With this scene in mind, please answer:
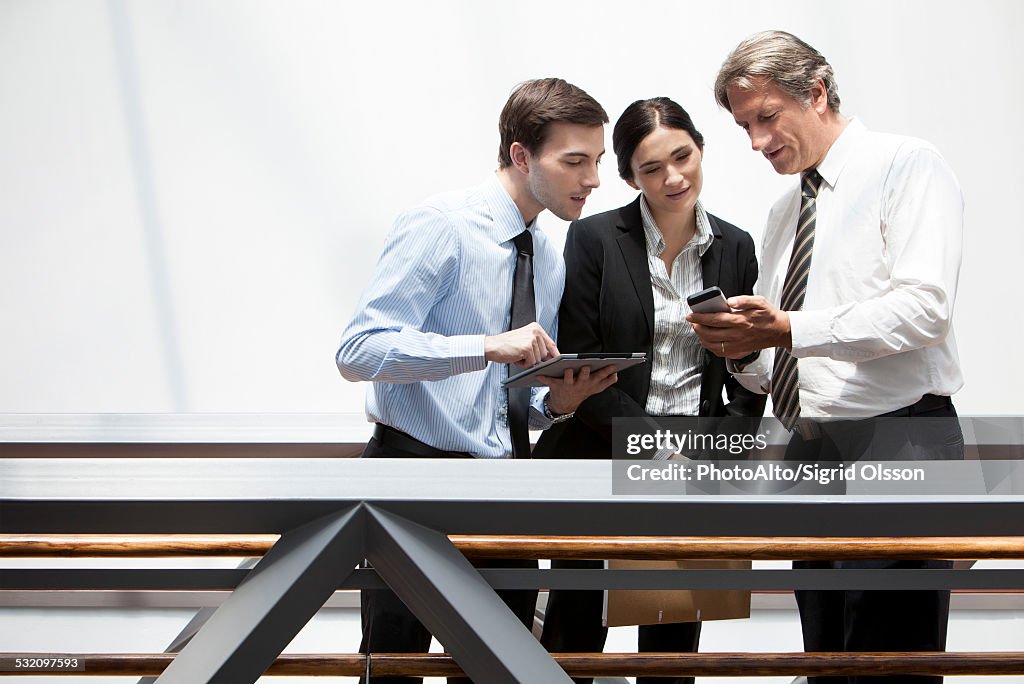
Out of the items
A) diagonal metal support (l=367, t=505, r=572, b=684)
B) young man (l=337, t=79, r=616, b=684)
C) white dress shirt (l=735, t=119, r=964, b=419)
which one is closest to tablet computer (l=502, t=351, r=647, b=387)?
young man (l=337, t=79, r=616, b=684)

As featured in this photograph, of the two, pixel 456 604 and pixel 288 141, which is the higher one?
pixel 288 141

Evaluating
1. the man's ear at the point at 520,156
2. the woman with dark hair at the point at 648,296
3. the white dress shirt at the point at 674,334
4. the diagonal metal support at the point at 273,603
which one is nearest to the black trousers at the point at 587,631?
the woman with dark hair at the point at 648,296

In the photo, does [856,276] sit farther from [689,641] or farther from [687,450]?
[689,641]

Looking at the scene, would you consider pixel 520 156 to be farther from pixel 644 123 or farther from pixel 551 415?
pixel 551 415

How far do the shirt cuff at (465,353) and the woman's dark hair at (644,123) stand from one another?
587 mm

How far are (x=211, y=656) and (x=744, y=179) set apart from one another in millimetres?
3082

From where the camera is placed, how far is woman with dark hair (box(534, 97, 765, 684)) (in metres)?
1.81

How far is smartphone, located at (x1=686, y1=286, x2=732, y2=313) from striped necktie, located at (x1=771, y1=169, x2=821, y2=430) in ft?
0.59

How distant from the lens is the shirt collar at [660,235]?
1890mm

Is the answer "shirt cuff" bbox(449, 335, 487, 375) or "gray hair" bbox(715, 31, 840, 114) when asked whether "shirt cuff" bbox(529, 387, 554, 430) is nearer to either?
"shirt cuff" bbox(449, 335, 487, 375)

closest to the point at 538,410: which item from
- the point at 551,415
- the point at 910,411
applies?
the point at 551,415

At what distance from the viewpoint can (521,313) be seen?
5.51ft

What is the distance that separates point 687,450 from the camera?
39.8 inches

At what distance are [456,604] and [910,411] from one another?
0.93 meters
